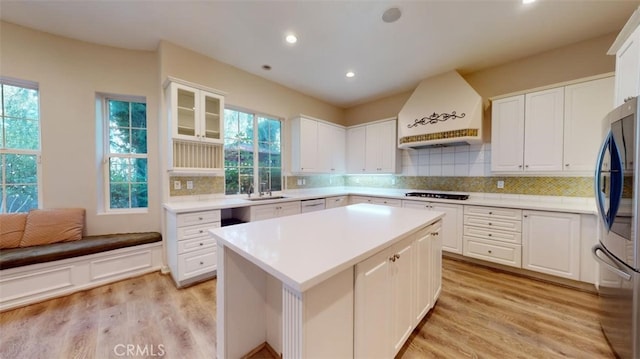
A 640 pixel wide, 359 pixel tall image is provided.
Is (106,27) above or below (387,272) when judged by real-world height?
above

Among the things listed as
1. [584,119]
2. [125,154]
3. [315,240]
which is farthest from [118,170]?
[584,119]

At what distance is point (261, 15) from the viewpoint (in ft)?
7.43

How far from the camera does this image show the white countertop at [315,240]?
34.8 inches

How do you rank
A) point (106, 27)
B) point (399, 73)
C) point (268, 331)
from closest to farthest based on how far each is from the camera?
point (268, 331)
point (106, 27)
point (399, 73)

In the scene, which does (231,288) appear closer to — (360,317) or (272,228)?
(272,228)

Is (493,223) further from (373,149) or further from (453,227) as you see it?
(373,149)

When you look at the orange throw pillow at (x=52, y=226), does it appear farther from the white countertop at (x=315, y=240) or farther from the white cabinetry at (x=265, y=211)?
the white countertop at (x=315, y=240)

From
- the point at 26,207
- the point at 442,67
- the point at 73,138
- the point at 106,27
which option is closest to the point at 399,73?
the point at 442,67

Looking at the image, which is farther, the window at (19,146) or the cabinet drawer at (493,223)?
the cabinet drawer at (493,223)

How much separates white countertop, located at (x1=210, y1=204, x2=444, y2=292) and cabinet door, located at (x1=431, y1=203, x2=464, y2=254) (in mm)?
1421

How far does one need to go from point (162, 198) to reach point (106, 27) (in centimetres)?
197

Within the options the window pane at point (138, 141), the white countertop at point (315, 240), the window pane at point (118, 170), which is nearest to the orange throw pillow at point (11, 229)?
the window pane at point (118, 170)

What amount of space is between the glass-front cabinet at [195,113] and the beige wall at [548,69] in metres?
3.83

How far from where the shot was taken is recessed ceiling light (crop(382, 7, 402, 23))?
2154mm
